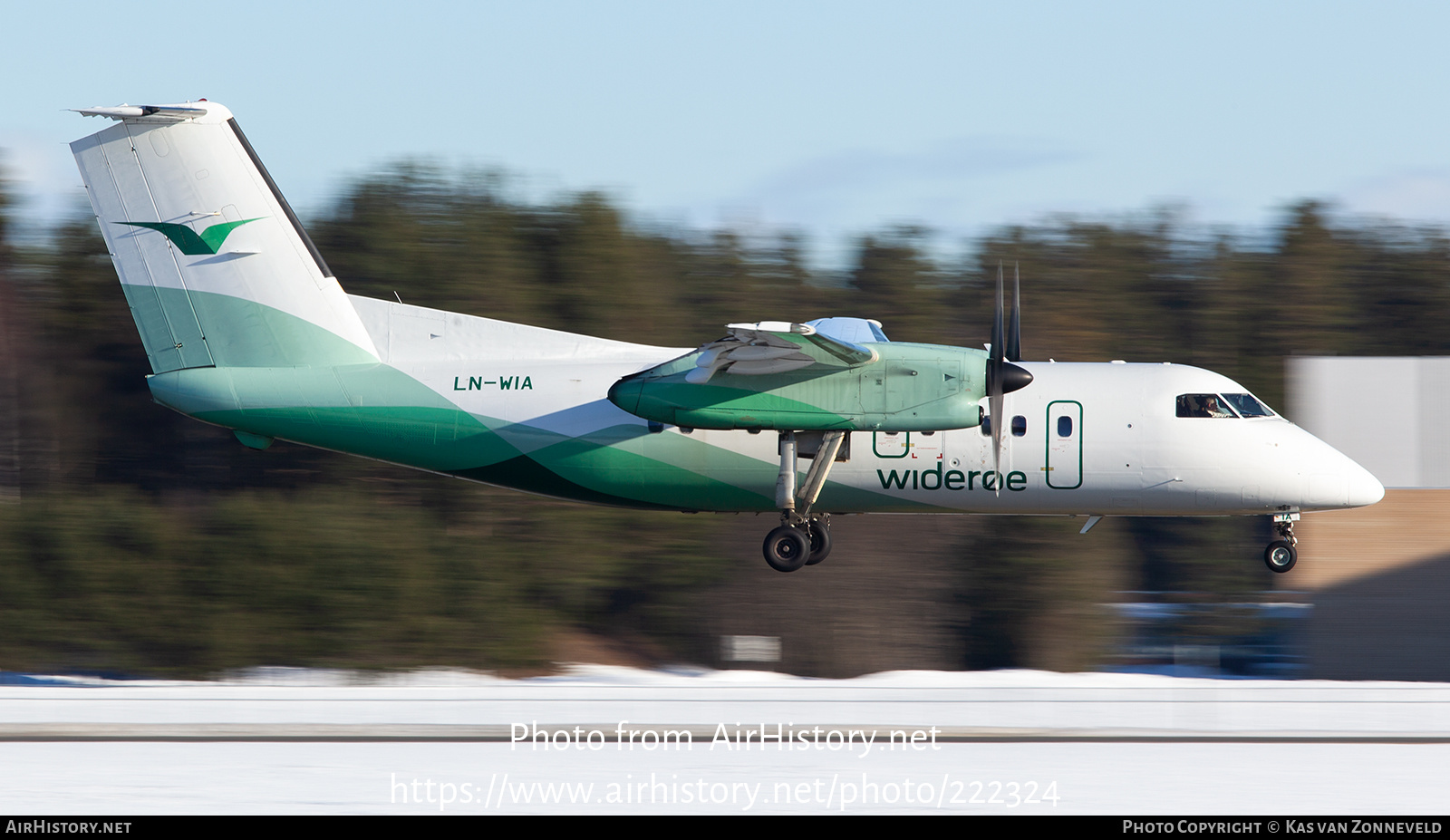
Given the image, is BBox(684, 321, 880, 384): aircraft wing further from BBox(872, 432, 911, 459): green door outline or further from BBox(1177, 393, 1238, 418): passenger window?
BBox(1177, 393, 1238, 418): passenger window

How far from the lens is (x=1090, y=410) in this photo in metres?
16.8

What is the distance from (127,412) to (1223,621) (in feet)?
91.6

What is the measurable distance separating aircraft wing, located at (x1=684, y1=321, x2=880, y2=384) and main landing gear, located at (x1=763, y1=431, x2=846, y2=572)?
3.09 feet

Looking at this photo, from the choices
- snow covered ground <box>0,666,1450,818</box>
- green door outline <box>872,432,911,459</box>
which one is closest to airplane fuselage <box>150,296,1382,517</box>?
green door outline <box>872,432,911,459</box>

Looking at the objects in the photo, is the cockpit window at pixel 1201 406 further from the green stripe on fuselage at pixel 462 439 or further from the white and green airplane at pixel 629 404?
the green stripe on fuselage at pixel 462 439

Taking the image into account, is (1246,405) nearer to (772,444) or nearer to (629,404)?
(772,444)

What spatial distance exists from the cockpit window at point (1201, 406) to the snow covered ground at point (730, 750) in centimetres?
394

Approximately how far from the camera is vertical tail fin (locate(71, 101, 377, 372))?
684 inches

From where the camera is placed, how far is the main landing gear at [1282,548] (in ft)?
56.7

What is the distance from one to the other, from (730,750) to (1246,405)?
7597mm

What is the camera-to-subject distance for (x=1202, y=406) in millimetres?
16828

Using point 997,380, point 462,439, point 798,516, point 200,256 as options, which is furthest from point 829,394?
point 200,256

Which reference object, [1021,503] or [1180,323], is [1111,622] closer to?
[1180,323]
